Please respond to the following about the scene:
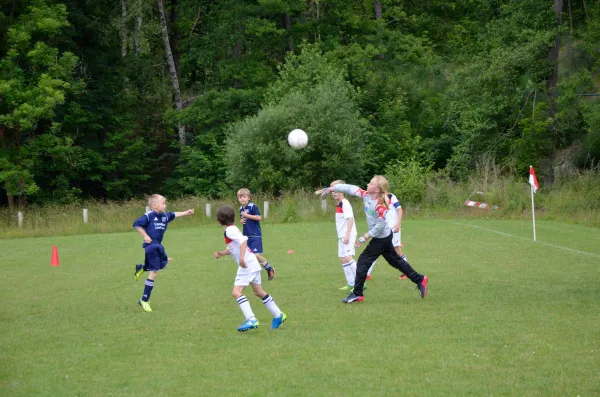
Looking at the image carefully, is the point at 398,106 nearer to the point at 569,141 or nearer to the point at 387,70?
the point at 387,70

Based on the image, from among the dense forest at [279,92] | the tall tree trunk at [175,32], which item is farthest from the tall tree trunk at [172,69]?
the tall tree trunk at [175,32]

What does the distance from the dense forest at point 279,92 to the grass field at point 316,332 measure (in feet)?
64.7

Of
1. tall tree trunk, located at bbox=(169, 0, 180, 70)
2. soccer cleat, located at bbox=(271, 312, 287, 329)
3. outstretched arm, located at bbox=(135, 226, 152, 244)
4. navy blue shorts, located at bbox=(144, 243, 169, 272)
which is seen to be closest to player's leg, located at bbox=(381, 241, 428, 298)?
soccer cleat, located at bbox=(271, 312, 287, 329)

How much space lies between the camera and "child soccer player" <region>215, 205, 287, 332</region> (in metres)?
9.66

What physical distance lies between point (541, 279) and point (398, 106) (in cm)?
3193

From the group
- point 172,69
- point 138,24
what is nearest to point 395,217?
point 138,24

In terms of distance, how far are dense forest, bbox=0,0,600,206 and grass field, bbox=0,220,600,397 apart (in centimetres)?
1971

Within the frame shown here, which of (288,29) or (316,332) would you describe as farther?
(288,29)

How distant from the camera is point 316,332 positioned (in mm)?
9555

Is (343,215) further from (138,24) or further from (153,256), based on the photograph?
(138,24)

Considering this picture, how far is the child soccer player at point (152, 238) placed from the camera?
464 inches

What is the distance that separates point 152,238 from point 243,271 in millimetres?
2792

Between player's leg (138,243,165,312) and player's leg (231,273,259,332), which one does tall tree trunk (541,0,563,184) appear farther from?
player's leg (231,273,259,332)

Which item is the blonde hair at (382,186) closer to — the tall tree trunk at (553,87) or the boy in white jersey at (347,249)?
the boy in white jersey at (347,249)
